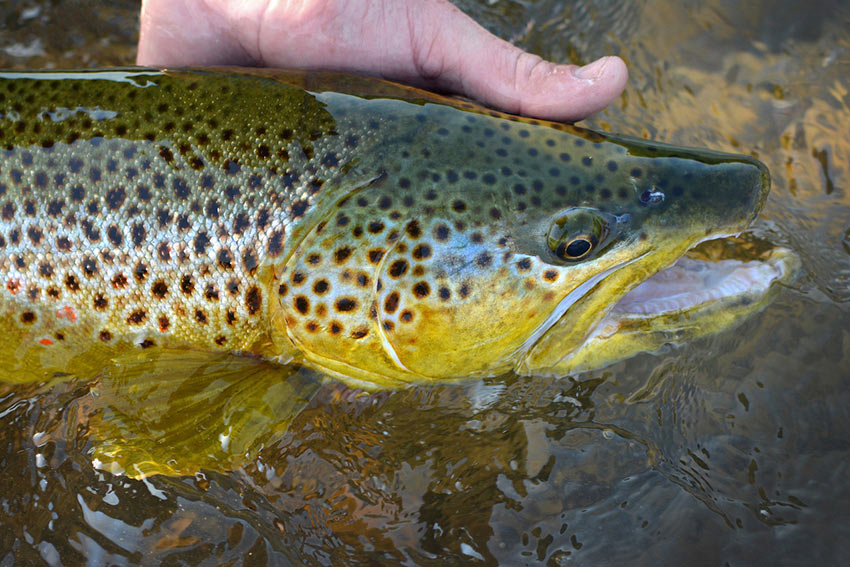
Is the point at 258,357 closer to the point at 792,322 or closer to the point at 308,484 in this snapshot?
the point at 308,484

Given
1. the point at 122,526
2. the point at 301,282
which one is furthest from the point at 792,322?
the point at 122,526

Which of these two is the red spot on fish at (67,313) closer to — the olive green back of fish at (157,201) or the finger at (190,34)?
the olive green back of fish at (157,201)

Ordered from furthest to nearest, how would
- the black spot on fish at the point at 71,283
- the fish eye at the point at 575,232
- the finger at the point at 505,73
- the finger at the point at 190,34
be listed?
the finger at the point at 190,34 → the finger at the point at 505,73 → the black spot on fish at the point at 71,283 → the fish eye at the point at 575,232

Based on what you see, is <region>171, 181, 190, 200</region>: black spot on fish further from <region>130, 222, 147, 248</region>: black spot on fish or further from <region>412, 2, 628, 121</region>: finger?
<region>412, 2, 628, 121</region>: finger

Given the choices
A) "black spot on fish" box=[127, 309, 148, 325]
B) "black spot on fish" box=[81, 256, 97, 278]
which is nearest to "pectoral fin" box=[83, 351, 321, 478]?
"black spot on fish" box=[127, 309, 148, 325]

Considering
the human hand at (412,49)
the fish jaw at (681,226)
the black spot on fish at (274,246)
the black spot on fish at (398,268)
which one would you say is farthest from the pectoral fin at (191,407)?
the human hand at (412,49)

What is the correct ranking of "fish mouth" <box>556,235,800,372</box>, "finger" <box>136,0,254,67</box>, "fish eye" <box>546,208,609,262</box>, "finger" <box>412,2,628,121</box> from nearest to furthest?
"fish eye" <box>546,208,609,262</box>
"fish mouth" <box>556,235,800,372</box>
"finger" <box>412,2,628,121</box>
"finger" <box>136,0,254,67</box>

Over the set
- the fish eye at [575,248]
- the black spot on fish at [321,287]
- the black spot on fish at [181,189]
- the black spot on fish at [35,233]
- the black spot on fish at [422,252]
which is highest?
the black spot on fish at [181,189]
